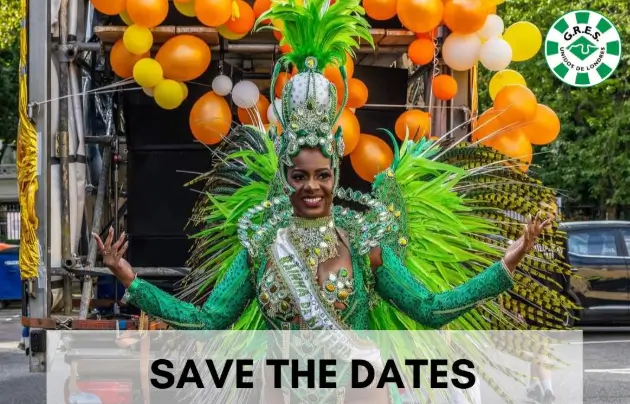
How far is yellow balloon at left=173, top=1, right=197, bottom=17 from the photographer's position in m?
6.07

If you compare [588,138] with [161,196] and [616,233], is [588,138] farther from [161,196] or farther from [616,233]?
[161,196]

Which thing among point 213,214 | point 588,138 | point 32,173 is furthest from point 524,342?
point 588,138

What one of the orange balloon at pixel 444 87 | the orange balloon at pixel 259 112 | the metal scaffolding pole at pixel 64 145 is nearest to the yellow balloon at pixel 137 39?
the metal scaffolding pole at pixel 64 145

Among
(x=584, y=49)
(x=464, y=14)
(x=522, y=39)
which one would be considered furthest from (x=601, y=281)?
(x=464, y=14)

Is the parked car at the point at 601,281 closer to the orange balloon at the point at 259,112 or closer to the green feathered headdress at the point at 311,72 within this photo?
the orange balloon at the point at 259,112

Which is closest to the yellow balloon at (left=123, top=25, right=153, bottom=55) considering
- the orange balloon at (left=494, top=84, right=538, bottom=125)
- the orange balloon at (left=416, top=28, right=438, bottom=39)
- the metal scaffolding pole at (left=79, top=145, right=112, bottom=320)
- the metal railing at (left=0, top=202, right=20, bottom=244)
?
the metal scaffolding pole at (left=79, top=145, right=112, bottom=320)

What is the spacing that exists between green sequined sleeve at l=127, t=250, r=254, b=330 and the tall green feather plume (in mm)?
789

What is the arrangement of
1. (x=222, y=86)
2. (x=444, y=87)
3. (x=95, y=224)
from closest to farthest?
(x=444, y=87) → (x=222, y=86) → (x=95, y=224)

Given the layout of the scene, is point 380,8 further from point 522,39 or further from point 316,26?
point 316,26

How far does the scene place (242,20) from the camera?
238 inches

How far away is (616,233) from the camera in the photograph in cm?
1266

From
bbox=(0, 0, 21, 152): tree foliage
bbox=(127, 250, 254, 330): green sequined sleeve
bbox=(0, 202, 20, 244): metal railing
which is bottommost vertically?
bbox=(0, 202, 20, 244): metal railing

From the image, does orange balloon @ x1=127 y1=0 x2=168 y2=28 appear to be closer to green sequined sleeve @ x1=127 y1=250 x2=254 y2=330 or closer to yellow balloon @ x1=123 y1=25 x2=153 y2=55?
yellow balloon @ x1=123 y1=25 x2=153 y2=55

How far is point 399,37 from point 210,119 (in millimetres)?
1297
